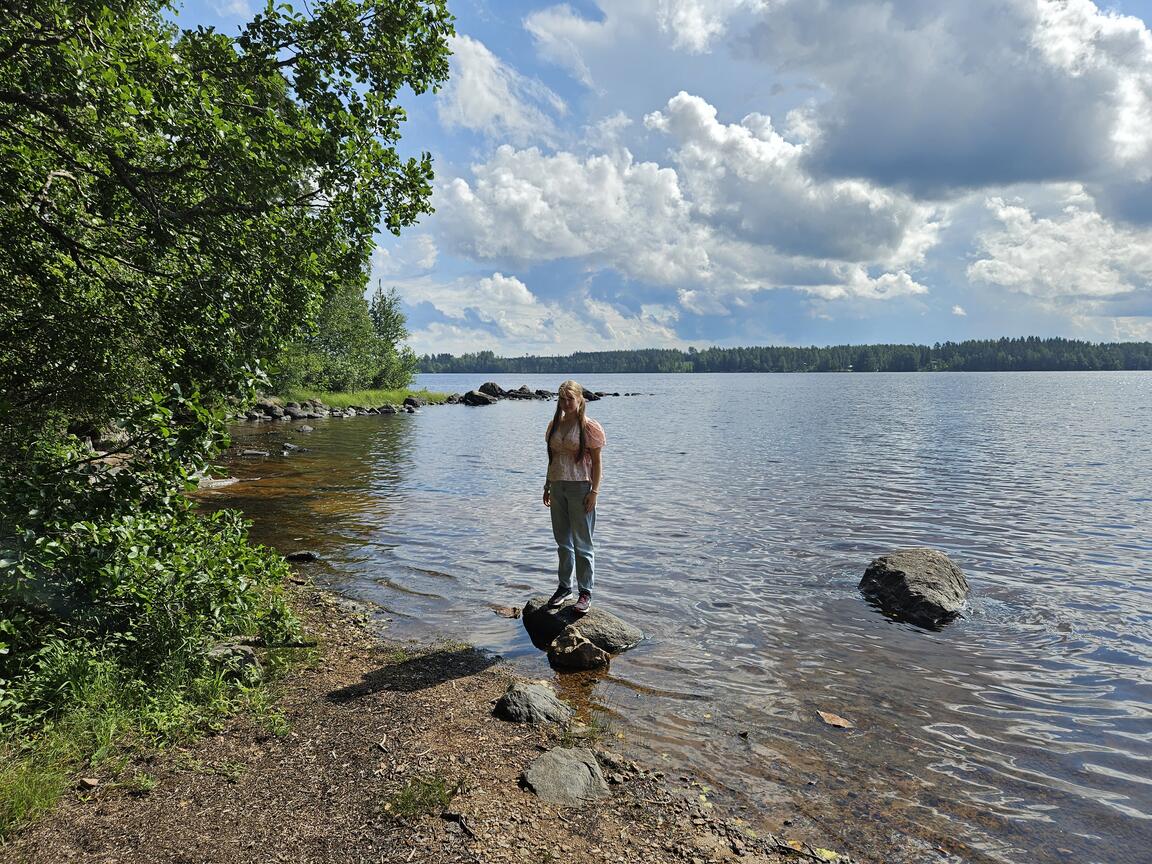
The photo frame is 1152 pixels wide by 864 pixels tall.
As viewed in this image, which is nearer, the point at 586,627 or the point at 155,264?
the point at 155,264

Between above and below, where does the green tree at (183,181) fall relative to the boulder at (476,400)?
above

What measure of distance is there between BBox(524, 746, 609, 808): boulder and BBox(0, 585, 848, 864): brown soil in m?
0.13

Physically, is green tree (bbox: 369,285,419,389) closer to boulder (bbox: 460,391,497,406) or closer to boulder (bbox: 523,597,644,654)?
boulder (bbox: 460,391,497,406)

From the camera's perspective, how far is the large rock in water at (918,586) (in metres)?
12.7

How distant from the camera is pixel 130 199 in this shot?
873cm

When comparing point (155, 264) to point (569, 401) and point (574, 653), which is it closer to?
point (569, 401)

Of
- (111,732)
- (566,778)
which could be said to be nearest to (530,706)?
(566,778)

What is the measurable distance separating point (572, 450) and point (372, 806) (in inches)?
233

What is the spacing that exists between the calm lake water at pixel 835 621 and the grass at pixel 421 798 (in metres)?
2.63

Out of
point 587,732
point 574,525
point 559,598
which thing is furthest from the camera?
point 559,598

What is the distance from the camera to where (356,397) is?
3236 inches

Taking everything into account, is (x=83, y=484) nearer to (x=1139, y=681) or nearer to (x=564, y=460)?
(x=564, y=460)

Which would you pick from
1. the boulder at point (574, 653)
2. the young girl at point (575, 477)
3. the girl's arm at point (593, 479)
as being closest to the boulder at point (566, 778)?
the boulder at point (574, 653)

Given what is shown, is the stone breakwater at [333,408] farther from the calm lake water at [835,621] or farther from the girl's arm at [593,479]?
the girl's arm at [593,479]
